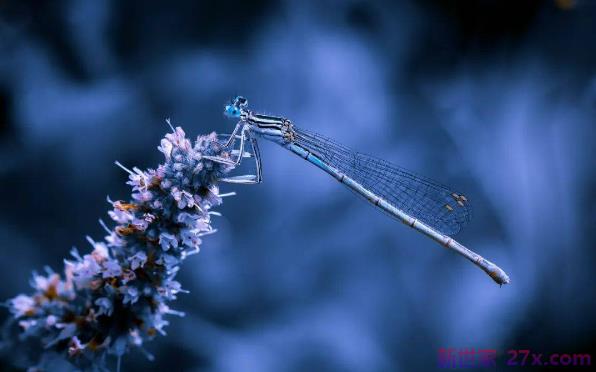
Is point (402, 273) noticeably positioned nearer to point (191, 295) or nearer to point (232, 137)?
point (191, 295)

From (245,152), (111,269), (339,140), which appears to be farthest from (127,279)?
(339,140)

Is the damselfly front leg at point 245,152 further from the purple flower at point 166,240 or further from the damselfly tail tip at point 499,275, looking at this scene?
the damselfly tail tip at point 499,275

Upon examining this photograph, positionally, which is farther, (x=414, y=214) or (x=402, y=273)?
(x=402, y=273)

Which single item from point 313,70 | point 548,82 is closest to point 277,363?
point 313,70

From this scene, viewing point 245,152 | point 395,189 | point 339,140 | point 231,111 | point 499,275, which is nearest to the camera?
point 245,152

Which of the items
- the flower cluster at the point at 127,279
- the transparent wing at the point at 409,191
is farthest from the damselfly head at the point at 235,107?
the flower cluster at the point at 127,279

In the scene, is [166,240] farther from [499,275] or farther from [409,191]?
[499,275]

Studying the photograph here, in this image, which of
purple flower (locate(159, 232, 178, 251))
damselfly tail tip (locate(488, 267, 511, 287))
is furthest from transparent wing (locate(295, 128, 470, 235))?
purple flower (locate(159, 232, 178, 251))
